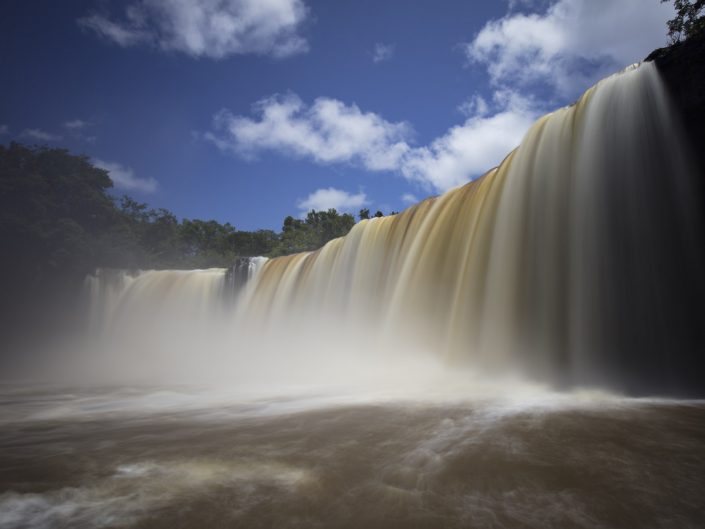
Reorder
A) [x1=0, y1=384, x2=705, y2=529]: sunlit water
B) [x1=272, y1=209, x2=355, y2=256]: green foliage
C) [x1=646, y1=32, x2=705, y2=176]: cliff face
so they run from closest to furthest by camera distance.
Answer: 1. [x1=0, y1=384, x2=705, y2=529]: sunlit water
2. [x1=646, y1=32, x2=705, y2=176]: cliff face
3. [x1=272, y1=209, x2=355, y2=256]: green foliage

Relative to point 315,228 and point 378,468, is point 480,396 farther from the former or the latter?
point 315,228

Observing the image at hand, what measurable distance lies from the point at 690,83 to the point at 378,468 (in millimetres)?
6186

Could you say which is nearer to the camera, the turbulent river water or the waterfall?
the turbulent river water

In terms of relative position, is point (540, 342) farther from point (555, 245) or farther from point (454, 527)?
point (454, 527)

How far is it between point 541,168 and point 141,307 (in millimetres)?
21191

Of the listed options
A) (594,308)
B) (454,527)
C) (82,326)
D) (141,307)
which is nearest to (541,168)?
(594,308)

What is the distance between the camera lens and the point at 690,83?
475 cm

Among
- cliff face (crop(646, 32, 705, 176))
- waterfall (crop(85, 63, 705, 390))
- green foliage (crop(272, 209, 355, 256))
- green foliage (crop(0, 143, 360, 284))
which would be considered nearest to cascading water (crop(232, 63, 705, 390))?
waterfall (crop(85, 63, 705, 390))

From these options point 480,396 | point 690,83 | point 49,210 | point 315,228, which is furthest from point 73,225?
point 690,83

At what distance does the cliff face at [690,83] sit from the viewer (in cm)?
471

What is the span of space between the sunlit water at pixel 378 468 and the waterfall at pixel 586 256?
3.41 ft

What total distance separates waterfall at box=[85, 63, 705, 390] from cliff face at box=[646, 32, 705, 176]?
0.48 ft

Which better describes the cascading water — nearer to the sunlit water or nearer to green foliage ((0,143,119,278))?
the sunlit water

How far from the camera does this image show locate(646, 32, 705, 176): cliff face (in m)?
4.71
